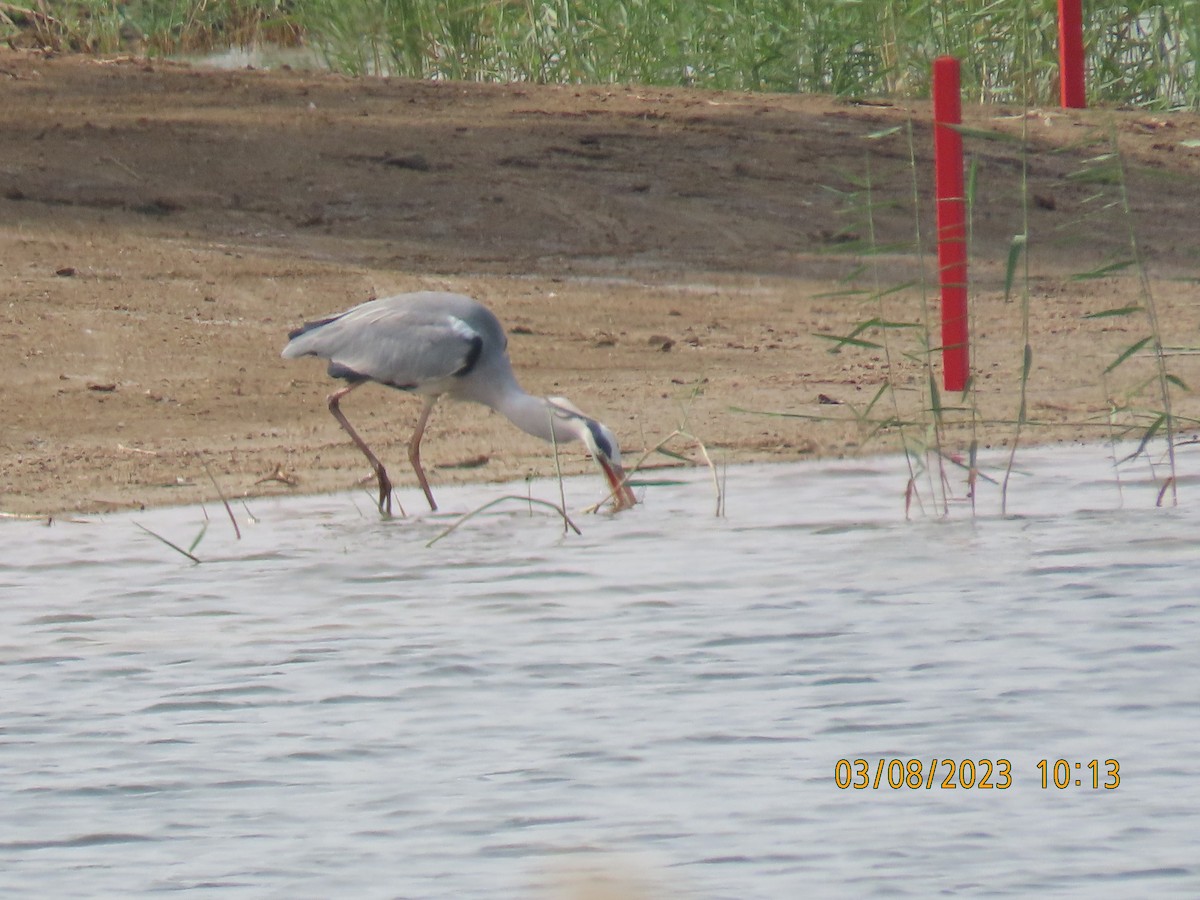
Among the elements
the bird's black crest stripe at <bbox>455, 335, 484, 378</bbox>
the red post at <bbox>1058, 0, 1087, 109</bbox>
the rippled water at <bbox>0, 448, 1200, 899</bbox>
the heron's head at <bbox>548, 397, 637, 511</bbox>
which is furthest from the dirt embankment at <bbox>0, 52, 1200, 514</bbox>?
the rippled water at <bbox>0, 448, 1200, 899</bbox>

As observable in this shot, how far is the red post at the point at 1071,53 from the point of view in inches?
521

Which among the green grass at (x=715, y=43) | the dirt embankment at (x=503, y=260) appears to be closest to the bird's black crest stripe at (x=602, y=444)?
the dirt embankment at (x=503, y=260)

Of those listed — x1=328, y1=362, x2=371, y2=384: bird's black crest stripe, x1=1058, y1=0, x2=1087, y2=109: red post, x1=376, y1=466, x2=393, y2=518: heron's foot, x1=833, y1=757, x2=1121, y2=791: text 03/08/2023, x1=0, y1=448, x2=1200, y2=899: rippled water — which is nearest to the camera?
x1=0, y1=448, x2=1200, y2=899: rippled water

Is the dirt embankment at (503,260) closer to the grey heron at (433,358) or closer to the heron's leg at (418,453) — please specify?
the heron's leg at (418,453)

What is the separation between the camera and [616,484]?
24.9 ft

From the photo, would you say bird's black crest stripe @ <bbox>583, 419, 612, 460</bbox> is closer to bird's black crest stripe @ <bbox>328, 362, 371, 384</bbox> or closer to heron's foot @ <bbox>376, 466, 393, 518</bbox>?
heron's foot @ <bbox>376, 466, 393, 518</bbox>

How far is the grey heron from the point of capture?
7992 millimetres

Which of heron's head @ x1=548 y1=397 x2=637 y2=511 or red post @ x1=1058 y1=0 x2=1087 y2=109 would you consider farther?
red post @ x1=1058 y1=0 x2=1087 y2=109

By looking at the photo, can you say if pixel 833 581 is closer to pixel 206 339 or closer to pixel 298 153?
pixel 206 339

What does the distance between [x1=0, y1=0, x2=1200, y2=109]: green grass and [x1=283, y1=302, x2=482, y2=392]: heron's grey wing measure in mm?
6093

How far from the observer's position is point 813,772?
4.81 metres

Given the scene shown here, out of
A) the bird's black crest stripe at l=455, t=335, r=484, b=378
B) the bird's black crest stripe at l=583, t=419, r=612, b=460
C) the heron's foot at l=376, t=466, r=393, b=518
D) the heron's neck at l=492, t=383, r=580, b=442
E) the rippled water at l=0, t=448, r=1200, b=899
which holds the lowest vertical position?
the rippled water at l=0, t=448, r=1200, b=899

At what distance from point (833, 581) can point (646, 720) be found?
150cm

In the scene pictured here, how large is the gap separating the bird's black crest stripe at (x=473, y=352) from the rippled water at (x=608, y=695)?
44cm
